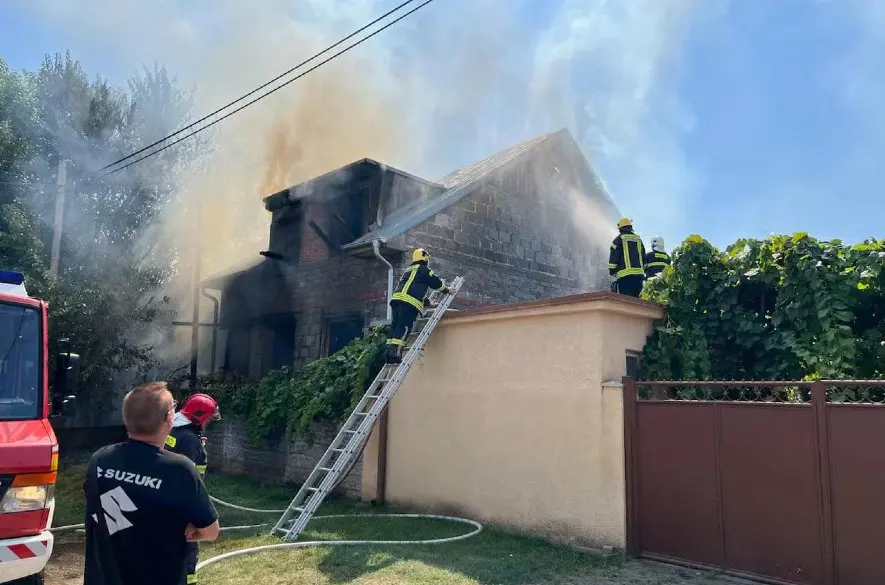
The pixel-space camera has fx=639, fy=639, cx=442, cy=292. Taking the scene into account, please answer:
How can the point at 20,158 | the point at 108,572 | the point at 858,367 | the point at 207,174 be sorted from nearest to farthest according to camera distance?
the point at 108,572 < the point at 858,367 < the point at 20,158 < the point at 207,174

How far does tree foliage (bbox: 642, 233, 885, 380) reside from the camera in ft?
21.8

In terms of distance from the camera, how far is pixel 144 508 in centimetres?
260

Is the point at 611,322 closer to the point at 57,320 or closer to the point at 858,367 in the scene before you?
the point at 858,367

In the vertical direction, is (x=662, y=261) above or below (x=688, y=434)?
above

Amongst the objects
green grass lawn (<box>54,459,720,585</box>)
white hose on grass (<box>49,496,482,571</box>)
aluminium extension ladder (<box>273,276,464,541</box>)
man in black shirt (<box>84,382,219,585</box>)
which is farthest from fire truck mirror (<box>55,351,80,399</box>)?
man in black shirt (<box>84,382,219,585</box>)

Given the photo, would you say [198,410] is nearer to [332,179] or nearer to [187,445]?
[187,445]

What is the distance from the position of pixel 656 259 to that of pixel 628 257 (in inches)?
15.1

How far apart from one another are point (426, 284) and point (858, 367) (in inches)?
202

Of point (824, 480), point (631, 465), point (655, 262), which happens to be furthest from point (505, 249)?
point (824, 480)

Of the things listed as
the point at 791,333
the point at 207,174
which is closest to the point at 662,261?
the point at 791,333

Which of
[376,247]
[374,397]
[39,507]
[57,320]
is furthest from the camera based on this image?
[57,320]

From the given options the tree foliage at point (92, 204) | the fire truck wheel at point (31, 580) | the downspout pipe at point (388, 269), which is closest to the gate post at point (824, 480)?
the fire truck wheel at point (31, 580)

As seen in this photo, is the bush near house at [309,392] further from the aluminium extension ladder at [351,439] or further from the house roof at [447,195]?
the house roof at [447,195]

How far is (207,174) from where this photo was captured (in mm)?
17156
